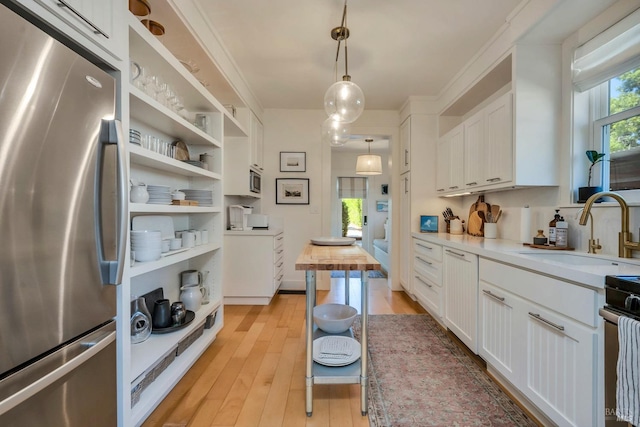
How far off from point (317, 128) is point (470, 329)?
319cm

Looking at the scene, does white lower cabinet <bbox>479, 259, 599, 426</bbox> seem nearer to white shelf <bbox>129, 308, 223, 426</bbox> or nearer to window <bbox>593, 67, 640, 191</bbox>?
window <bbox>593, 67, 640, 191</bbox>

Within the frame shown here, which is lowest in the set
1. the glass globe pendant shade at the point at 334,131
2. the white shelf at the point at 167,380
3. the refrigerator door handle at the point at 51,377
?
the white shelf at the point at 167,380

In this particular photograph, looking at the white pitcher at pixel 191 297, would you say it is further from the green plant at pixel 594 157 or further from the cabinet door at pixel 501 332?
the green plant at pixel 594 157

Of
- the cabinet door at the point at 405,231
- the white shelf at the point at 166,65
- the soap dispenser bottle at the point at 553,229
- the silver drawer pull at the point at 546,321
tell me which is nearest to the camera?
the silver drawer pull at the point at 546,321

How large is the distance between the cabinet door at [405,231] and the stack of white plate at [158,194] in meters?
2.93

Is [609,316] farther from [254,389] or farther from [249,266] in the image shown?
[249,266]

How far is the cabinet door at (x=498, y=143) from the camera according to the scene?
2.26 m

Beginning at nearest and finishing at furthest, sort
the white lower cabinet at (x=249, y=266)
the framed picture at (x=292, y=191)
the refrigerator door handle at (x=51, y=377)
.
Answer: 1. the refrigerator door handle at (x=51, y=377)
2. the white lower cabinet at (x=249, y=266)
3. the framed picture at (x=292, y=191)

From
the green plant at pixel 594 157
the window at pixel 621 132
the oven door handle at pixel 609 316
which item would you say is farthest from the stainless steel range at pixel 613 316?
the green plant at pixel 594 157

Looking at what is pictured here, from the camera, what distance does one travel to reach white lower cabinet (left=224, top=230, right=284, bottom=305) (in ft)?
11.3

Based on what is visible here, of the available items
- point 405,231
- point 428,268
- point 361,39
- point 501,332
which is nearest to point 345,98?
point 361,39

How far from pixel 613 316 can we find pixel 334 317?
5.30ft

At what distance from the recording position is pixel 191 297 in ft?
7.23

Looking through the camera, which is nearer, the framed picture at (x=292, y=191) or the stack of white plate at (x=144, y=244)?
the stack of white plate at (x=144, y=244)
